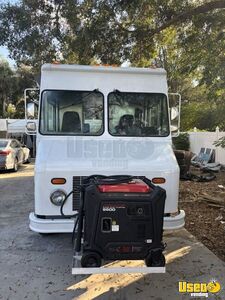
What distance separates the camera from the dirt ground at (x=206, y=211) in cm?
648

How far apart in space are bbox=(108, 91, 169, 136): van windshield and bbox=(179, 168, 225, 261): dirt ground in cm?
203

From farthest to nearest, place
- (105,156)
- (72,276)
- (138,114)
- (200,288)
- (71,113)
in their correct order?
(138,114)
(71,113)
(105,156)
(72,276)
(200,288)

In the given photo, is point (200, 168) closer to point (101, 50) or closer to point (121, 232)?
point (101, 50)

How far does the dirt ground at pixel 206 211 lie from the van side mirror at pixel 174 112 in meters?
1.94

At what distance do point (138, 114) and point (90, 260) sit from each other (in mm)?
2906

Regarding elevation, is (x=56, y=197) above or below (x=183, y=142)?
above

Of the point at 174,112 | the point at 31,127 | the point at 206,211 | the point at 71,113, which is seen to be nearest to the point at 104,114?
the point at 71,113

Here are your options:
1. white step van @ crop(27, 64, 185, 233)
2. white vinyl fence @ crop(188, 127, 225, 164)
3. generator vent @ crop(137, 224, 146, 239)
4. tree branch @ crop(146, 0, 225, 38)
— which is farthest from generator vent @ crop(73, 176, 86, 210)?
white vinyl fence @ crop(188, 127, 225, 164)

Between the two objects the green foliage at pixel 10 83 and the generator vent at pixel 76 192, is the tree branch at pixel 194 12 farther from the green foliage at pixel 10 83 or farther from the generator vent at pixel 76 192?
the green foliage at pixel 10 83

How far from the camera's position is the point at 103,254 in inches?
158

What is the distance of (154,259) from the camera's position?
4.08m

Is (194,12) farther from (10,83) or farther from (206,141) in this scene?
(10,83)

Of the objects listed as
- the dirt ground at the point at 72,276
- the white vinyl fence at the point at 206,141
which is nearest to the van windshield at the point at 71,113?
the dirt ground at the point at 72,276

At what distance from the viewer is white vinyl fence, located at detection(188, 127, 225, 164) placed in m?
16.5
